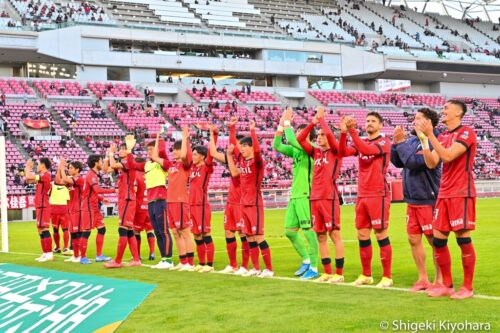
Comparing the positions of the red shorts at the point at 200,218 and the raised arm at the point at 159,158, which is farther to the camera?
the raised arm at the point at 159,158

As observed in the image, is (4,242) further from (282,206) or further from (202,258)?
(282,206)

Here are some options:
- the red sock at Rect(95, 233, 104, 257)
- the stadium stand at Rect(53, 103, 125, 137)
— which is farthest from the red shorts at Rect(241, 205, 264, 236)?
the stadium stand at Rect(53, 103, 125, 137)

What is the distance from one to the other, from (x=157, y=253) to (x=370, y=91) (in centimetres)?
5101

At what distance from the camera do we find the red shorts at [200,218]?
40.3 ft

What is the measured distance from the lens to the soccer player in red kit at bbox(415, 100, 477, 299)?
7699 millimetres

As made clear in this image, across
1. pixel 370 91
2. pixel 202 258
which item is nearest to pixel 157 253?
pixel 202 258

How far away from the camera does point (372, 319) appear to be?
22.4 ft

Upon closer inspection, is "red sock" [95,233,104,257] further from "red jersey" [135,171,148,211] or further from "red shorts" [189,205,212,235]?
"red shorts" [189,205,212,235]

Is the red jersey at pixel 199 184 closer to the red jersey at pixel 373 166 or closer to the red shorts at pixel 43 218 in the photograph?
the red jersey at pixel 373 166

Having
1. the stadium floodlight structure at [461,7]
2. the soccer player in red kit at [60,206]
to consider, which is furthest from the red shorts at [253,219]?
the stadium floodlight structure at [461,7]

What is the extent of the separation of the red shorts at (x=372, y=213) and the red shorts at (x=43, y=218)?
868 centimetres

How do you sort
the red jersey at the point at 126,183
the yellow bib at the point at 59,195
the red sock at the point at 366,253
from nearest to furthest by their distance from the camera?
the red sock at the point at 366,253 → the red jersey at the point at 126,183 → the yellow bib at the point at 59,195

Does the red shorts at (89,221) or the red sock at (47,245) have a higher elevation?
the red shorts at (89,221)

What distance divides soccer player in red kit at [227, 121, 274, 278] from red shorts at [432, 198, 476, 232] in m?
3.78
